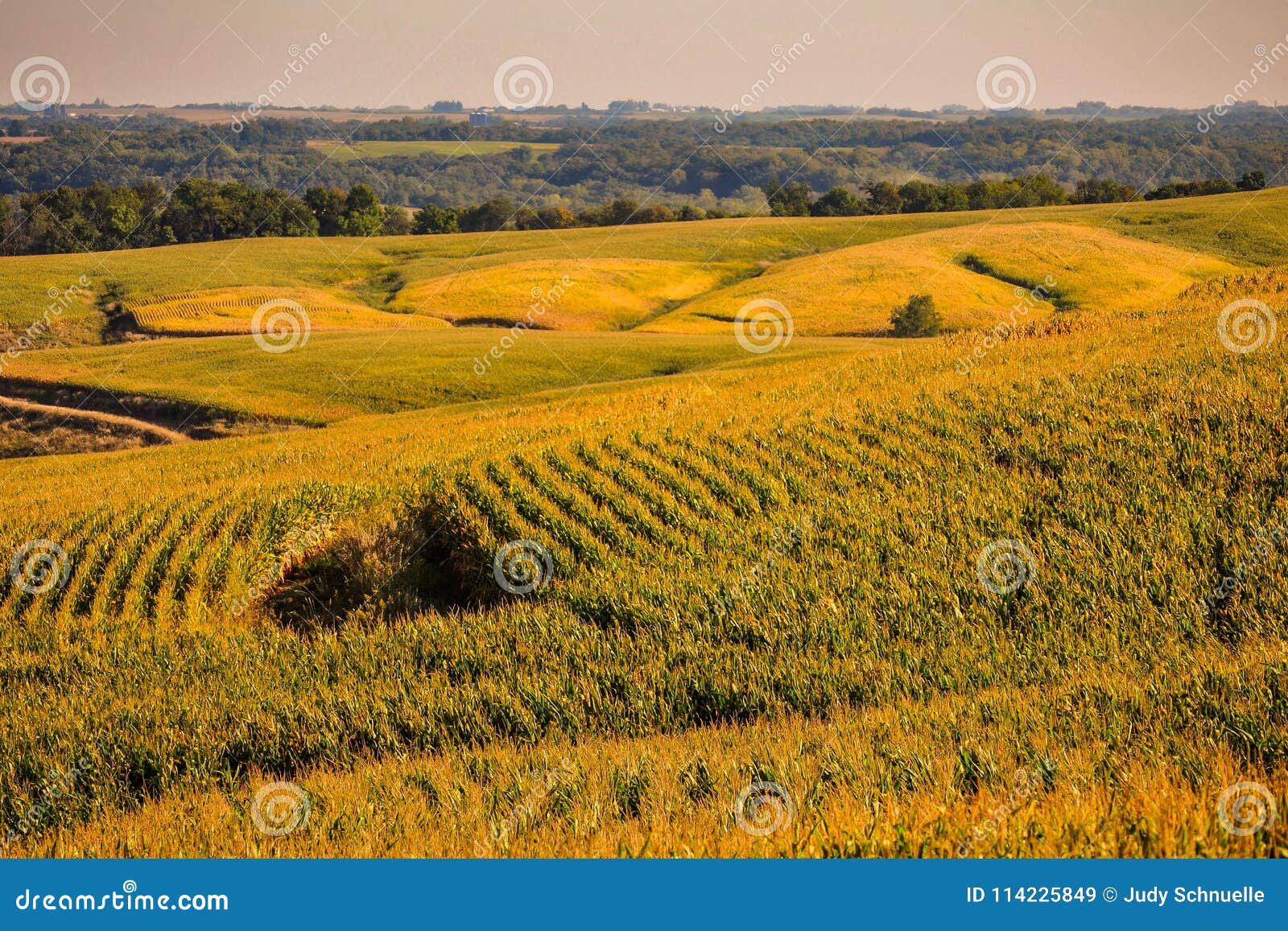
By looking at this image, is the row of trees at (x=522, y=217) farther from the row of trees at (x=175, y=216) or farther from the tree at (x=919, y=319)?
the tree at (x=919, y=319)

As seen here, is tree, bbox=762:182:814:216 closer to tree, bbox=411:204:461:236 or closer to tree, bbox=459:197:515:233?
tree, bbox=459:197:515:233

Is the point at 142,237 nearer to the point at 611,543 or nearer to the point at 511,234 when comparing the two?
the point at 511,234

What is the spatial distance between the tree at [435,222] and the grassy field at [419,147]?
42126 millimetres

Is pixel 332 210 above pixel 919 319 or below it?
above

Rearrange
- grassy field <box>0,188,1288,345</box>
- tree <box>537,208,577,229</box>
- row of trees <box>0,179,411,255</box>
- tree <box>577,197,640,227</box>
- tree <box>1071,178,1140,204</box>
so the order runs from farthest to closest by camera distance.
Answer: tree <box>577,197,640,227</box>, tree <box>537,208,577,229</box>, tree <box>1071,178,1140,204</box>, row of trees <box>0,179,411,255</box>, grassy field <box>0,188,1288,345</box>

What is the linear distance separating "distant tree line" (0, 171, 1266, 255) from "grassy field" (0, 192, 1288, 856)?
86043mm

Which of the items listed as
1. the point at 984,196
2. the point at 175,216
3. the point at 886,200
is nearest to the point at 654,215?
the point at 886,200

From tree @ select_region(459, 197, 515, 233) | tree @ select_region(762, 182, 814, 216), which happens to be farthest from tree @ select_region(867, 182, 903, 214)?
tree @ select_region(459, 197, 515, 233)

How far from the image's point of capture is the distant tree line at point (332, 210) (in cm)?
8912

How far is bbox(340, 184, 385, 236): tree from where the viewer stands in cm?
9775

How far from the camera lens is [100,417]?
133 feet

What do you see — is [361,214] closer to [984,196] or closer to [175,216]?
Answer: [175,216]

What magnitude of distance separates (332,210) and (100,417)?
66.0 m

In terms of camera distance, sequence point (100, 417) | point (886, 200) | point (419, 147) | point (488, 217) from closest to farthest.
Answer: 1. point (100, 417)
2. point (886, 200)
3. point (488, 217)
4. point (419, 147)
